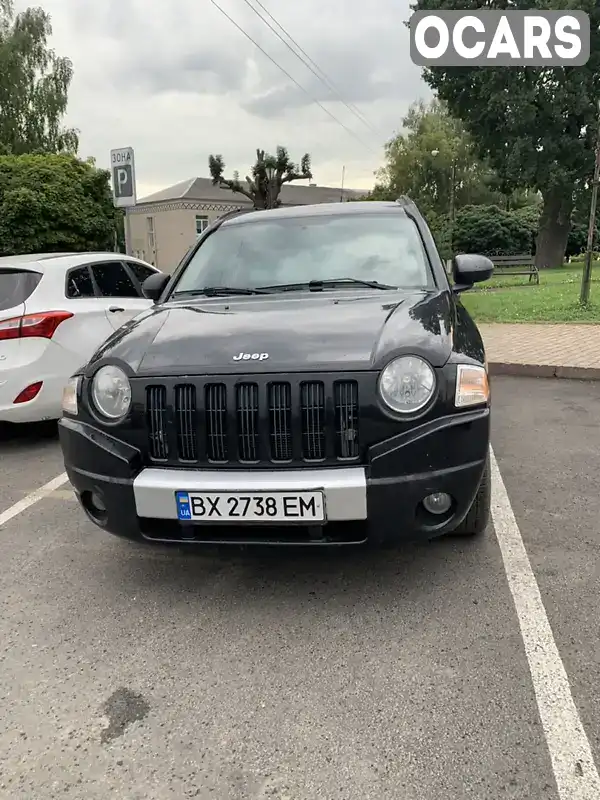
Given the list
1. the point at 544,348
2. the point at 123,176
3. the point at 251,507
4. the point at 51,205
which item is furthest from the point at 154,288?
the point at 51,205

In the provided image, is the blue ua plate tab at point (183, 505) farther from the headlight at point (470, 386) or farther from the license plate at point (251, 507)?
the headlight at point (470, 386)

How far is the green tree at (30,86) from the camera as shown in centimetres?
3247

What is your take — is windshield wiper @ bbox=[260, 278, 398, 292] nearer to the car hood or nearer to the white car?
the car hood

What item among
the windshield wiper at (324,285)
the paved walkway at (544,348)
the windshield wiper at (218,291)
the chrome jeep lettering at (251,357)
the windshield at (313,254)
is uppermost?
the windshield at (313,254)

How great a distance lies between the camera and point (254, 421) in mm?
2785

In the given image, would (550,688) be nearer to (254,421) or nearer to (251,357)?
(254,421)

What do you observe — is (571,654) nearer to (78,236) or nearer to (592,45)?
(78,236)

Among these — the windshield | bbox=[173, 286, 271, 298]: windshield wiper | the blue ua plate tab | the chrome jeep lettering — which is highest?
the windshield

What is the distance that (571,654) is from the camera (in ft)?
8.60

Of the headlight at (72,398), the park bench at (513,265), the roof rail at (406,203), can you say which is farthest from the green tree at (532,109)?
the headlight at (72,398)

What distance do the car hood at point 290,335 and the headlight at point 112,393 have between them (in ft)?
0.22

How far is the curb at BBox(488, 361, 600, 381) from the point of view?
25.9 ft

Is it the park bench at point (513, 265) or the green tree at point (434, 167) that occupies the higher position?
the green tree at point (434, 167)

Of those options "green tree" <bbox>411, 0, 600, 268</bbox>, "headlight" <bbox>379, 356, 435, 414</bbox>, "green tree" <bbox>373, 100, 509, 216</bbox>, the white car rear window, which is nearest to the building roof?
"green tree" <bbox>373, 100, 509, 216</bbox>
